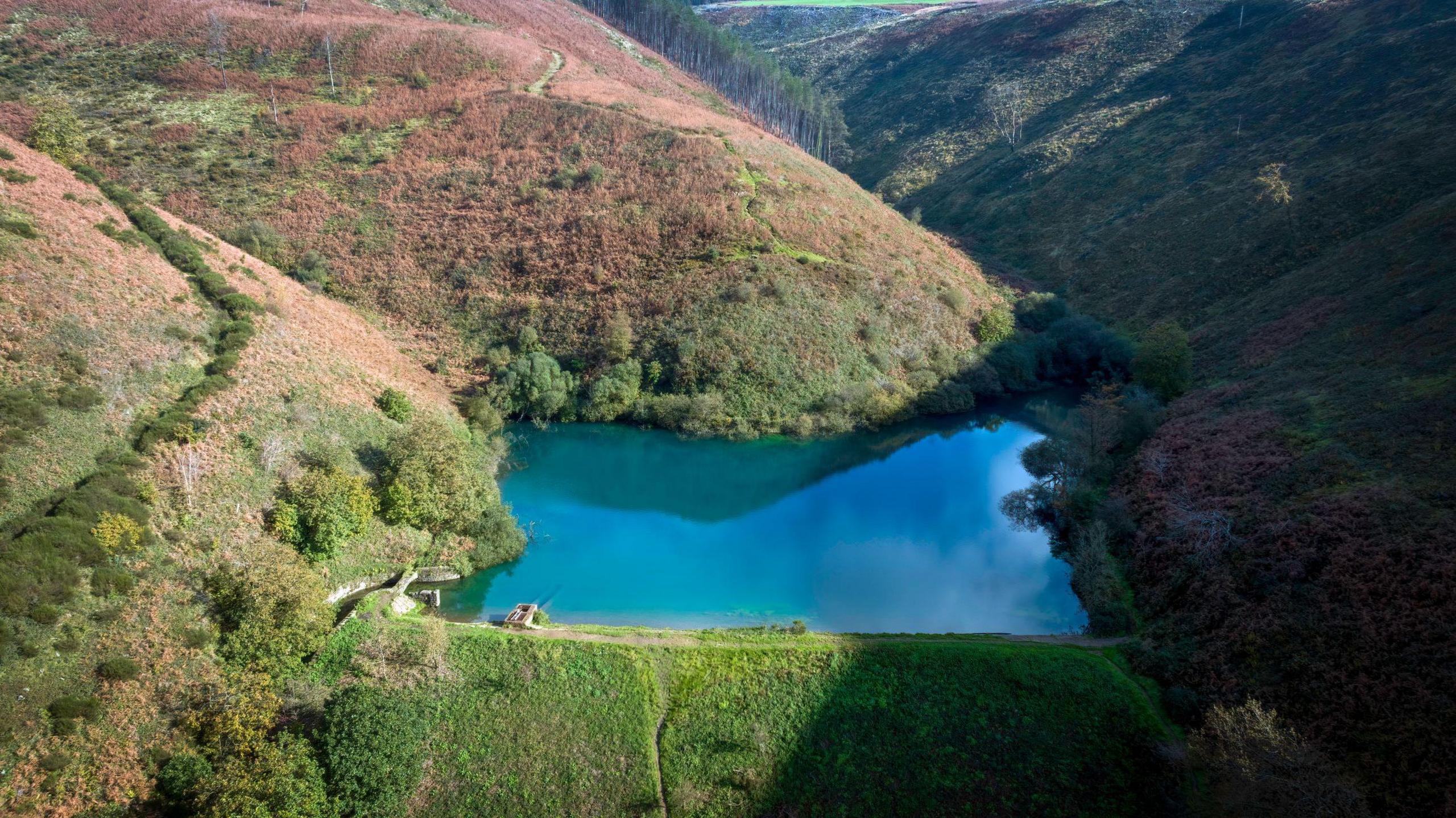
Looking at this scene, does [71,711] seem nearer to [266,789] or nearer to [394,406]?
[266,789]

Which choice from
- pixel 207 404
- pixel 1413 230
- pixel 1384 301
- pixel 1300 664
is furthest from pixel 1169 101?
pixel 207 404

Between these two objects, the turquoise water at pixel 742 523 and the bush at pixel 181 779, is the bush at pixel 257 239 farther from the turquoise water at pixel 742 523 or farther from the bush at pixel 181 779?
the bush at pixel 181 779

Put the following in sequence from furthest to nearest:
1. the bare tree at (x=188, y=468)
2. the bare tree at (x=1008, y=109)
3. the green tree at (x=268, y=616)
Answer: the bare tree at (x=1008, y=109) → the bare tree at (x=188, y=468) → the green tree at (x=268, y=616)

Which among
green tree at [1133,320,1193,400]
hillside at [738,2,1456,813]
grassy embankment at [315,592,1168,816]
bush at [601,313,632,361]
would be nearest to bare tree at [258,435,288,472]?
grassy embankment at [315,592,1168,816]

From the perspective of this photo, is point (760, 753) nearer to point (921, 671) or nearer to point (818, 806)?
point (818, 806)

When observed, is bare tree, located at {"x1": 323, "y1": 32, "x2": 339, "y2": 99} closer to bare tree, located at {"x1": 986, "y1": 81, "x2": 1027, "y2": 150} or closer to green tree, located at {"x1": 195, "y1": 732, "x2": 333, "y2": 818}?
green tree, located at {"x1": 195, "y1": 732, "x2": 333, "y2": 818}

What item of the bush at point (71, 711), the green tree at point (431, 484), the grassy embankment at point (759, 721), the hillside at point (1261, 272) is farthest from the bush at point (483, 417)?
the hillside at point (1261, 272)

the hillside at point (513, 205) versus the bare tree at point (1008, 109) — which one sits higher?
the bare tree at point (1008, 109)
